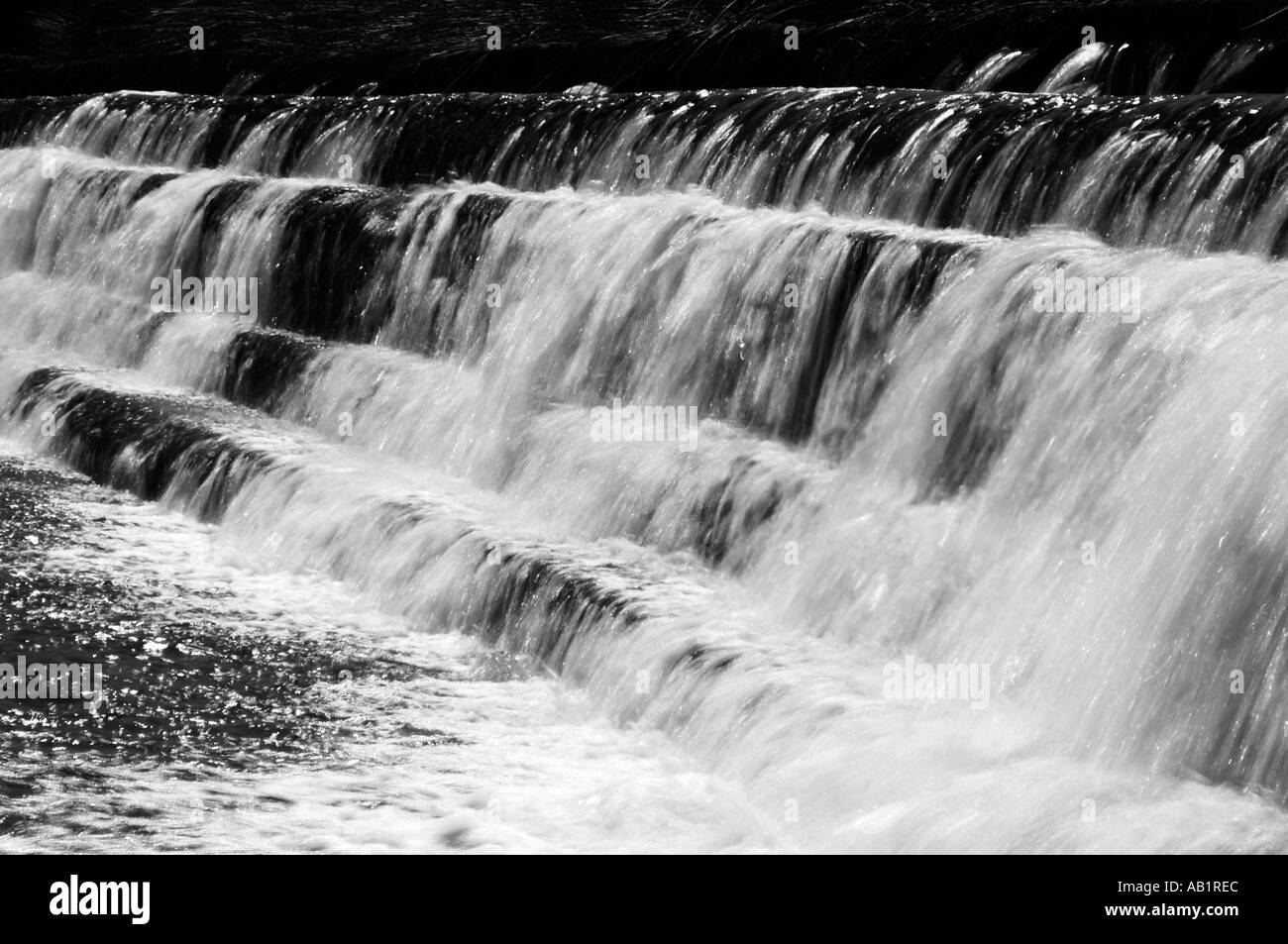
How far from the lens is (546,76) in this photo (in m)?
16.7

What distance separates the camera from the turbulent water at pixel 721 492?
6605mm

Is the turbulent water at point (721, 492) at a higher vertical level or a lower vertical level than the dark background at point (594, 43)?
lower

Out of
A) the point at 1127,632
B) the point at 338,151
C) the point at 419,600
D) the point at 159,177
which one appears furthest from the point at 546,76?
the point at 1127,632

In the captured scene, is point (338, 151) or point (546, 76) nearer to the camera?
point (338, 151)

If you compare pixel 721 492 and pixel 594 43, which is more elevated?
pixel 594 43

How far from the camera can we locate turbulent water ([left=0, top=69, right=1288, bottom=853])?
661 cm

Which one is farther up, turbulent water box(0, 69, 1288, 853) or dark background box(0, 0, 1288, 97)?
dark background box(0, 0, 1288, 97)

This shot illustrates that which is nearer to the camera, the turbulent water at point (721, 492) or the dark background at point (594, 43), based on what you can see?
the turbulent water at point (721, 492)

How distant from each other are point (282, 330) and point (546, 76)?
165 inches

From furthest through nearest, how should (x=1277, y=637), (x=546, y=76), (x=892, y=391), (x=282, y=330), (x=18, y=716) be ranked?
(x=546, y=76) → (x=282, y=330) → (x=892, y=391) → (x=18, y=716) → (x=1277, y=637)

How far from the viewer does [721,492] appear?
30.0 feet

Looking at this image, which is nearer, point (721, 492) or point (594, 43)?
point (721, 492)

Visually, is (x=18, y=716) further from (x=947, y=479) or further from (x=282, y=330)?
(x=282, y=330)

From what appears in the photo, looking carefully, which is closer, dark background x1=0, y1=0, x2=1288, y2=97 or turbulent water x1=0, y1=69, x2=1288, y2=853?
turbulent water x1=0, y1=69, x2=1288, y2=853
